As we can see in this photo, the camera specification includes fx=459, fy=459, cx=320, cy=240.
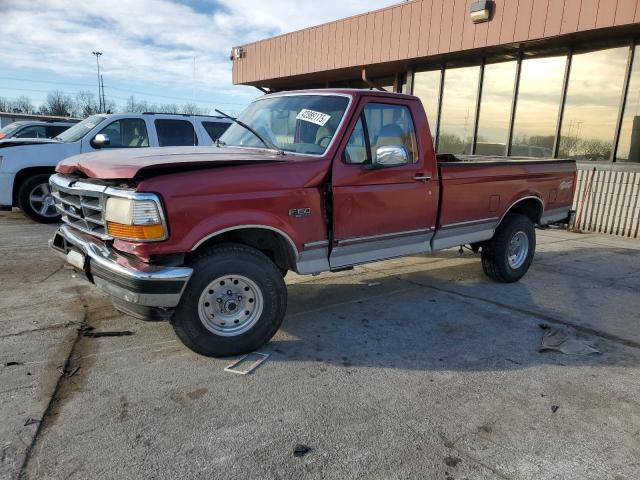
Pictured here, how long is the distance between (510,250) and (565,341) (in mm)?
1965

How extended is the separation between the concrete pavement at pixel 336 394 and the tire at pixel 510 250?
0.62m

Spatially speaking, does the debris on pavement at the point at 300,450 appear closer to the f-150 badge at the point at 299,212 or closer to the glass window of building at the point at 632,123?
the f-150 badge at the point at 299,212

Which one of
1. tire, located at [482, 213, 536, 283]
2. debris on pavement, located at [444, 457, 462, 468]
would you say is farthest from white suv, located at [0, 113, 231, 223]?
debris on pavement, located at [444, 457, 462, 468]

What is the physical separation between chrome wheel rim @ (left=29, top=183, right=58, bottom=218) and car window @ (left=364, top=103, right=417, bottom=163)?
6700 millimetres

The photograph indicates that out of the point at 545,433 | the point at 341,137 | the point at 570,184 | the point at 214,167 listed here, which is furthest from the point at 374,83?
the point at 545,433

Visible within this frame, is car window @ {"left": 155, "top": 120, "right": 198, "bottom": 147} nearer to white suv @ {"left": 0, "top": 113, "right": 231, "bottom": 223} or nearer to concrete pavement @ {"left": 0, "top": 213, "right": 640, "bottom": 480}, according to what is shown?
white suv @ {"left": 0, "top": 113, "right": 231, "bottom": 223}

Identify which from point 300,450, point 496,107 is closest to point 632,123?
point 496,107

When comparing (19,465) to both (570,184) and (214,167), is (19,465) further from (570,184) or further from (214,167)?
(570,184)

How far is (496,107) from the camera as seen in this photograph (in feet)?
36.2

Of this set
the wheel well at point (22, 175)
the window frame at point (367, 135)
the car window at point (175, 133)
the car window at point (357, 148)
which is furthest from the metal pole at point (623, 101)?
the wheel well at point (22, 175)

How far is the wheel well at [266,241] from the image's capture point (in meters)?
3.52

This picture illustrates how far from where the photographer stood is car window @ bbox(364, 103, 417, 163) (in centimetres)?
415

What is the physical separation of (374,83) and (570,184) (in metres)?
8.88

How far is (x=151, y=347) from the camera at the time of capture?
11.8 feet
